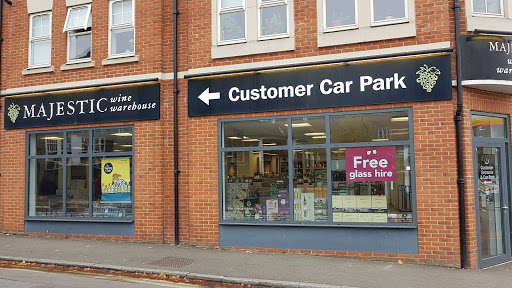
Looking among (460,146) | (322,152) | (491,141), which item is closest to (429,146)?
(460,146)

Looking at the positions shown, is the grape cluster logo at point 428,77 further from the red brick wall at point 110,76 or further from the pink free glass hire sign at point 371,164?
the red brick wall at point 110,76

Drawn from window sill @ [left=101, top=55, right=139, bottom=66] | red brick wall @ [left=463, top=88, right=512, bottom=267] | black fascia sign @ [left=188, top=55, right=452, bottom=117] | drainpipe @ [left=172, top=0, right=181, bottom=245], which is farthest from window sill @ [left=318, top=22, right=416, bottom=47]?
window sill @ [left=101, top=55, right=139, bottom=66]

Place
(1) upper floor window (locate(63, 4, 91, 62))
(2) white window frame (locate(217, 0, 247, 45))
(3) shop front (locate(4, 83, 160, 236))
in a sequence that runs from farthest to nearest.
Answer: (1) upper floor window (locate(63, 4, 91, 62)), (3) shop front (locate(4, 83, 160, 236)), (2) white window frame (locate(217, 0, 247, 45))

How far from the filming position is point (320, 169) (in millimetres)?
8836

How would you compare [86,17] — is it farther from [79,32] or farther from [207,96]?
→ [207,96]

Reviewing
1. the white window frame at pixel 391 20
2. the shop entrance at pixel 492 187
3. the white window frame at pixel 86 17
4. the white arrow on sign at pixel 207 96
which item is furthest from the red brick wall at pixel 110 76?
the shop entrance at pixel 492 187

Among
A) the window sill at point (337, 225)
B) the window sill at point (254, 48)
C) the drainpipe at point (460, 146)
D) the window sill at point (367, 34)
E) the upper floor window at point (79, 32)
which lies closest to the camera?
the drainpipe at point (460, 146)

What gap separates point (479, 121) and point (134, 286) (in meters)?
7.20

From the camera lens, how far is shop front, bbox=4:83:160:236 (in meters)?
10.3

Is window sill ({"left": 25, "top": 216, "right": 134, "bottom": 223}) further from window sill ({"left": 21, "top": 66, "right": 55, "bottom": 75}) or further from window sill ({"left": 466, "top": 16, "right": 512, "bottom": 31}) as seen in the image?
window sill ({"left": 466, "top": 16, "right": 512, "bottom": 31})

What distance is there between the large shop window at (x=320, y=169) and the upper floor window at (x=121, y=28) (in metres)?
3.46

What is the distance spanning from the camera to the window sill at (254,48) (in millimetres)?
9086

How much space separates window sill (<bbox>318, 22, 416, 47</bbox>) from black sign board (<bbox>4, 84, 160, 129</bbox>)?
166 inches

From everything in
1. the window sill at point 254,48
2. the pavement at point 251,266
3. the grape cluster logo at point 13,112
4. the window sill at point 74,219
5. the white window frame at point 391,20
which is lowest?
the pavement at point 251,266
